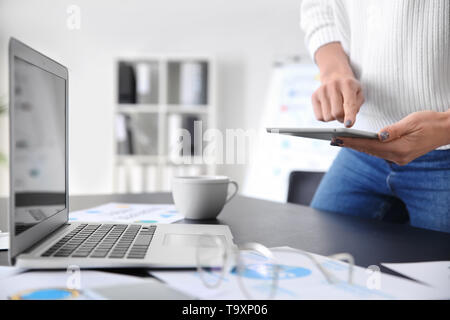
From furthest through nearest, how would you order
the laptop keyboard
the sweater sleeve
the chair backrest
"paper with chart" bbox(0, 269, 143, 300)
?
the chair backrest → the sweater sleeve → the laptop keyboard → "paper with chart" bbox(0, 269, 143, 300)

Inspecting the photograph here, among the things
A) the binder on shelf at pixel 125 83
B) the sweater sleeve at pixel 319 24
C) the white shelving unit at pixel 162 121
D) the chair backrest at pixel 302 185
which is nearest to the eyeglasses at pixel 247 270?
the sweater sleeve at pixel 319 24

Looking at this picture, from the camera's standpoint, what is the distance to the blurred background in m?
3.11

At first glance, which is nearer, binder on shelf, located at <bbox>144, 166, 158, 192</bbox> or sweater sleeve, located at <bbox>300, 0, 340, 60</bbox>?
sweater sleeve, located at <bbox>300, 0, 340, 60</bbox>

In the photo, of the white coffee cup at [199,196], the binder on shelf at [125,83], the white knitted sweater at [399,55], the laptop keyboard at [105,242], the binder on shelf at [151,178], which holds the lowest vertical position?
the binder on shelf at [151,178]

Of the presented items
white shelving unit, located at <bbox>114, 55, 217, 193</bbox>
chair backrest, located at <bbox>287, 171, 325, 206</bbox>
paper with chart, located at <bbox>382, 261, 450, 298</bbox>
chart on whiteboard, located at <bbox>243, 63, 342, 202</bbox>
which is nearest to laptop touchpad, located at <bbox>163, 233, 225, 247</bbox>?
paper with chart, located at <bbox>382, 261, 450, 298</bbox>

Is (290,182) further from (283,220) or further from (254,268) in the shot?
(254,268)

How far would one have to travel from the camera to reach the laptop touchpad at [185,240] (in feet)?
1.95

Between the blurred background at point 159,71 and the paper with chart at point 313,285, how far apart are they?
2.60 m

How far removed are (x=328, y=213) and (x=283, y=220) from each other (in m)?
0.17

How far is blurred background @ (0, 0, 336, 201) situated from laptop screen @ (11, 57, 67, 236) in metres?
2.43

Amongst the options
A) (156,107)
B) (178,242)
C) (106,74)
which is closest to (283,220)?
(178,242)

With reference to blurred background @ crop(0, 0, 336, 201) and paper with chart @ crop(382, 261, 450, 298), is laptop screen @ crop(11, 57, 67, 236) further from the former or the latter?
blurred background @ crop(0, 0, 336, 201)

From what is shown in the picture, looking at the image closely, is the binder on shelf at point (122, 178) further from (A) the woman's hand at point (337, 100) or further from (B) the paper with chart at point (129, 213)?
(A) the woman's hand at point (337, 100)

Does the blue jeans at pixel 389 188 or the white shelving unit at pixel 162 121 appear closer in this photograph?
the blue jeans at pixel 389 188
